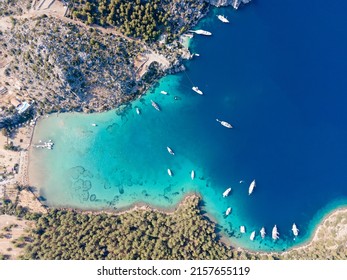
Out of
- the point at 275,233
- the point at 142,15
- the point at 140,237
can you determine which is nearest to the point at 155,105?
the point at 142,15

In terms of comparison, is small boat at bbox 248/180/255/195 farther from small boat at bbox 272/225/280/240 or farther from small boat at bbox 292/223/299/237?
small boat at bbox 292/223/299/237

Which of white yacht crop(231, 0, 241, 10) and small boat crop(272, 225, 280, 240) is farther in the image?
small boat crop(272, 225, 280, 240)

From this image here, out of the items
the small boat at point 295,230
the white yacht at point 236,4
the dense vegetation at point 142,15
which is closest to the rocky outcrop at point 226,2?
the white yacht at point 236,4

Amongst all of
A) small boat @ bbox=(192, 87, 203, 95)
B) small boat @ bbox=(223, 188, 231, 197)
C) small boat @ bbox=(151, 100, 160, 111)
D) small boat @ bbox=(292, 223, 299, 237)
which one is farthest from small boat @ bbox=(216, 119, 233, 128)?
small boat @ bbox=(292, 223, 299, 237)

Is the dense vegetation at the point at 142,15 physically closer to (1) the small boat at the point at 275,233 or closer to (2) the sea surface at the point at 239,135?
(2) the sea surface at the point at 239,135

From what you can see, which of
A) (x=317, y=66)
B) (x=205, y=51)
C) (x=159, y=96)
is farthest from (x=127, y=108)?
(x=317, y=66)

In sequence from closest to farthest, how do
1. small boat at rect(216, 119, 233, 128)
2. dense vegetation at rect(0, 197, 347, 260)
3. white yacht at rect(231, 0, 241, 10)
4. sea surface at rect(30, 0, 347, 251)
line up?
dense vegetation at rect(0, 197, 347, 260) → sea surface at rect(30, 0, 347, 251) → small boat at rect(216, 119, 233, 128) → white yacht at rect(231, 0, 241, 10)
